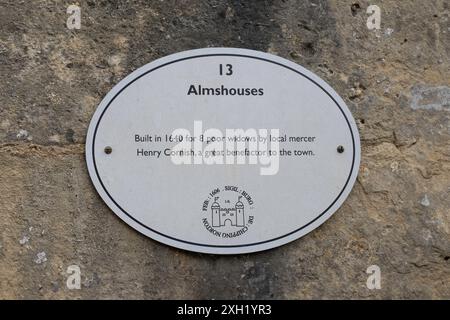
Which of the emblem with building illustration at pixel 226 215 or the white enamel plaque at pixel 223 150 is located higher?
the white enamel plaque at pixel 223 150

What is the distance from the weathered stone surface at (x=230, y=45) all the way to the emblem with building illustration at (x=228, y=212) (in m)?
0.08

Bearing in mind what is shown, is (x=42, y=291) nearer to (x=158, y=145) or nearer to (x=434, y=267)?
(x=158, y=145)

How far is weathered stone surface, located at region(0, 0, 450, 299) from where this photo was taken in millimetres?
2018

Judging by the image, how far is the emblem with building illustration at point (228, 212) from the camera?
2.03 m

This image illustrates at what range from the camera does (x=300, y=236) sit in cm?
204

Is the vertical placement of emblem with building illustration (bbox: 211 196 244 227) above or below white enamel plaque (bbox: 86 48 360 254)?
below

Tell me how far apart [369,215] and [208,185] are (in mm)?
450

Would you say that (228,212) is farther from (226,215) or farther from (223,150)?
(223,150)

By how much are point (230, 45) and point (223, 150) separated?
301 mm

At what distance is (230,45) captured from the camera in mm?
2125

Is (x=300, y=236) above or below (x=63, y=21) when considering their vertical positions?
below

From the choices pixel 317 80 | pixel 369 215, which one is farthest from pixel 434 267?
pixel 317 80

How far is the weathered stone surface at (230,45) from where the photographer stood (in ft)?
6.62

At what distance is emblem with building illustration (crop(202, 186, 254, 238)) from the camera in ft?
6.64
